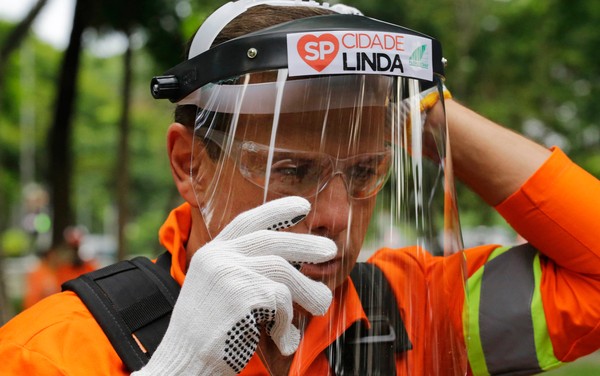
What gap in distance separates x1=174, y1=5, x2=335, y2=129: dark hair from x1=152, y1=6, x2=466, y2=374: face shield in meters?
0.12

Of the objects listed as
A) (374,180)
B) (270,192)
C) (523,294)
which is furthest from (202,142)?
(523,294)

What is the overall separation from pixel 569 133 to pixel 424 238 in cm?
1201

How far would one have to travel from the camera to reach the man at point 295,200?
1625 millimetres

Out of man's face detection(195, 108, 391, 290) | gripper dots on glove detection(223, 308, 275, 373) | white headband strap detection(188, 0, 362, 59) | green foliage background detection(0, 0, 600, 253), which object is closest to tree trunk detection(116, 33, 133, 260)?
green foliage background detection(0, 0, 600, 253)

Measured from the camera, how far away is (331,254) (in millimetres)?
1667

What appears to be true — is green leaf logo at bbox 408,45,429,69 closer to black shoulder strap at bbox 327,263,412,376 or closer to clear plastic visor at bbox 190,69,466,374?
clear plastic visor at bbox 190,69,466,374

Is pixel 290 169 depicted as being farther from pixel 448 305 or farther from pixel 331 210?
pixel 448 305

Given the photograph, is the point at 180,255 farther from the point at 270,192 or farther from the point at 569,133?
the point at 569,133

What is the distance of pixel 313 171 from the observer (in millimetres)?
1781

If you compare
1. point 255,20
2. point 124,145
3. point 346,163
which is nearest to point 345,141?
point 346,163

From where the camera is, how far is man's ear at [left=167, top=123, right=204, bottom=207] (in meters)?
2.01

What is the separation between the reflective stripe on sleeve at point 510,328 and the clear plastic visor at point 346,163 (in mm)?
412

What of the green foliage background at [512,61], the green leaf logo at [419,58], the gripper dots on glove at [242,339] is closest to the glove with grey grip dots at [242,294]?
the gripper dots on glove at [242,339]

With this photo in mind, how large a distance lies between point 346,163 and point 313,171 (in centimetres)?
7
